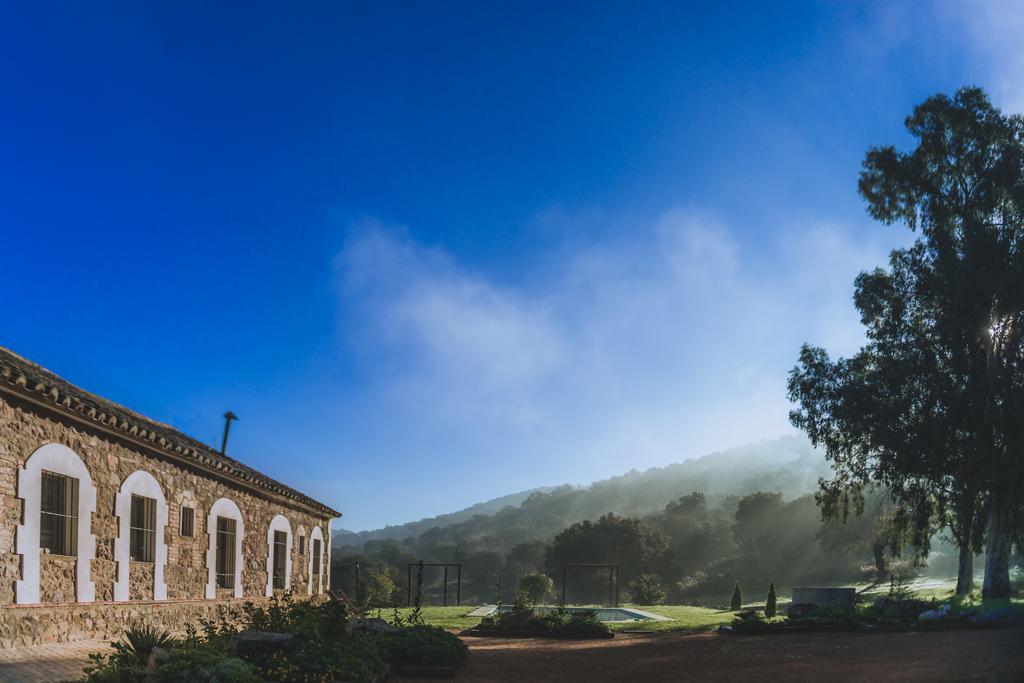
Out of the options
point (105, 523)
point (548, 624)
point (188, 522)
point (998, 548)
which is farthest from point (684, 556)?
point (105, 523)

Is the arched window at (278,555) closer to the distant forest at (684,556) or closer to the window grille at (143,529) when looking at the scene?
the window grille at (143,529)

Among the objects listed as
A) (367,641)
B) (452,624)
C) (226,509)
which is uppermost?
(226,509)

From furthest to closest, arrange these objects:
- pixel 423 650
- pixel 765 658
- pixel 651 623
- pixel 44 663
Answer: pixel 651 623, pixel 765 658, pixel 423 650, pixel 44 663

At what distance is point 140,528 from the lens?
14.1 meters

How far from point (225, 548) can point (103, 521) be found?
5.42 metres

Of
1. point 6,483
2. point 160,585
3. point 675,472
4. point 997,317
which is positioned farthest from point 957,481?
point 675,472

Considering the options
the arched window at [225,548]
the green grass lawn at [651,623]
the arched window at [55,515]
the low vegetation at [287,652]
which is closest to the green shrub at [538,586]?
the green grass lawn at [651,623]

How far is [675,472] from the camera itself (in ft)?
647

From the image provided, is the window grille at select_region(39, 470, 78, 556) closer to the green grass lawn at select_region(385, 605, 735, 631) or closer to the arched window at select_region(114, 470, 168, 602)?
the arched window at select_region(114, 470, 168, 602)

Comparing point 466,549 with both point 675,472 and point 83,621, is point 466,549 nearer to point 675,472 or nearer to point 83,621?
point 83,621

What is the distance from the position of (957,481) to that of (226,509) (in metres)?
21.4

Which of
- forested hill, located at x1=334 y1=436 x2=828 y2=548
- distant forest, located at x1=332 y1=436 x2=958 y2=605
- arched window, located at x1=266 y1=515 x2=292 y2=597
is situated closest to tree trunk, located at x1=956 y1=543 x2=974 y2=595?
distant forest, located at x1=332 y1=436 x2=958 y2=605

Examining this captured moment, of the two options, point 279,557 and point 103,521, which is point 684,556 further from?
point 103,521

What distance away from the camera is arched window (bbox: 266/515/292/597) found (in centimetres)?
2053
